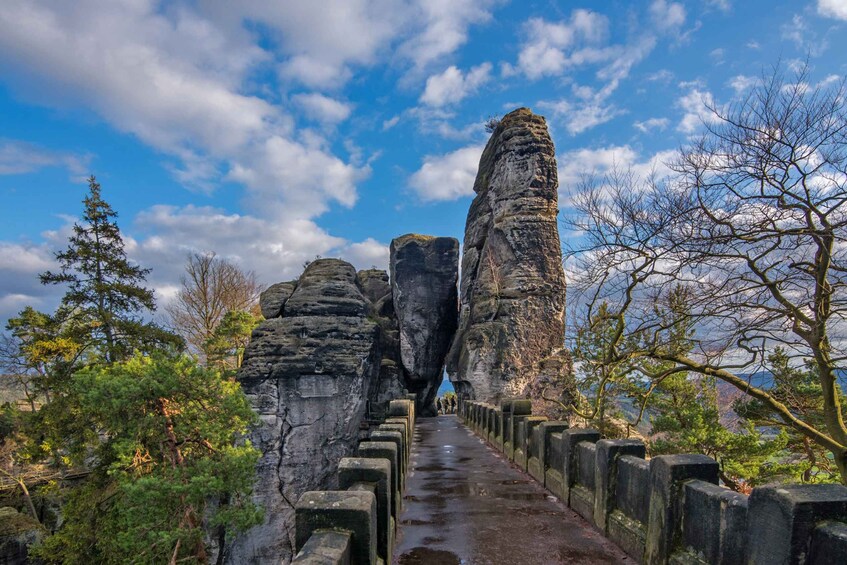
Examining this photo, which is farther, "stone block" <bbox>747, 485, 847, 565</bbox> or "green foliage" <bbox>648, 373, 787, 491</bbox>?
"green foliage" <bbox>648, 373, 787, 491</bbox>

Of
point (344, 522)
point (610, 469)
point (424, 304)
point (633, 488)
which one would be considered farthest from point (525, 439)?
point (424, 304)

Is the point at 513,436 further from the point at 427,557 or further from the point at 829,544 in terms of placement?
the point at 829,544

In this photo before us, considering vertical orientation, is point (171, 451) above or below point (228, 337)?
below

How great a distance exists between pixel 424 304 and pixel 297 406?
11.8 metres

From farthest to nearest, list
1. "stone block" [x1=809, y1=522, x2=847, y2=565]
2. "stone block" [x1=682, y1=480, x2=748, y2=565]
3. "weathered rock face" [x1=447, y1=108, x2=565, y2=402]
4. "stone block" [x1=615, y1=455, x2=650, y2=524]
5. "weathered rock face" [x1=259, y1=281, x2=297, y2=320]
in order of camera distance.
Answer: "weathered rock face" [x1=259, y1=281, x2=297, y2=320]
"weathered rock face" [x1=447, y1=108, x2=565, y2=402]
"stone block" [x1=615, y1=455, x2=650, y2=524]
"stone block" [x1=682, y1=480, x2=748, y2=565]
"stone block" [x1=809, y1=522, x2=847, y2=565]

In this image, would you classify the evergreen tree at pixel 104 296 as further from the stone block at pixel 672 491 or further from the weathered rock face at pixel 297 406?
the stone block at pixel 672 491

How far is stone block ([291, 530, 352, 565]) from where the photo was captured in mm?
2445

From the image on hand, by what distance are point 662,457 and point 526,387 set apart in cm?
1974

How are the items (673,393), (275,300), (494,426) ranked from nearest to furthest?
(494,426) < (673,393) < (275,300)

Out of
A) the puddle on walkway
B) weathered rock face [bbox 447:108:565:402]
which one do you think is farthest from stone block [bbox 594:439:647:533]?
weathered rock face [bbox 447:108:565:402]

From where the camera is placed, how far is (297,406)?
76.2ft

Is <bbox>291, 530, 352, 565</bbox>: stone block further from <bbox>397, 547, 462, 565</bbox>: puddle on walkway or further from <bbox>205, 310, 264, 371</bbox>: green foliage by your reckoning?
<bbox>205, 310, 264, 371</bbox>: green foliage

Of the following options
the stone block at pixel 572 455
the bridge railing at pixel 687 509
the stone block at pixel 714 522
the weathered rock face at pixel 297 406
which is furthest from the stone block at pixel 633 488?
the weathered rock face at pixel 297 406

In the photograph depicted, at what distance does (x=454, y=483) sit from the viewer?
7406 mm
